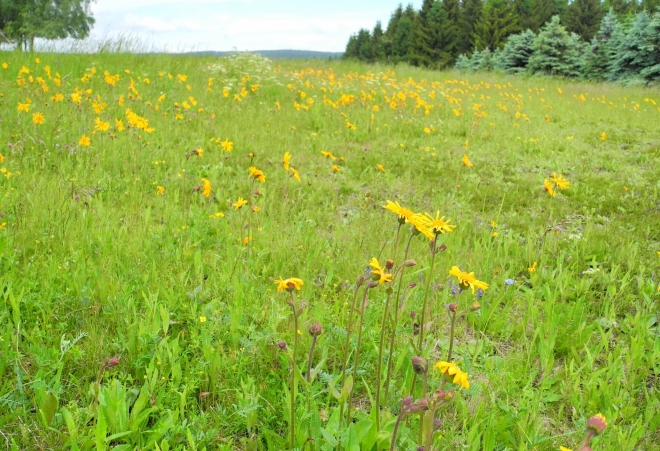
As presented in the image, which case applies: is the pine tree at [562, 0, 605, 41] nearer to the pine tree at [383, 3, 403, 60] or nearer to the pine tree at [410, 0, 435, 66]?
the pine tree at [410, 0, 435, 66]

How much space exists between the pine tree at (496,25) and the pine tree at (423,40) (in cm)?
572

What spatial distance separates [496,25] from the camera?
3281cm

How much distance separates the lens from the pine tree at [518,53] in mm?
19781

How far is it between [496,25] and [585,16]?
20.0ft

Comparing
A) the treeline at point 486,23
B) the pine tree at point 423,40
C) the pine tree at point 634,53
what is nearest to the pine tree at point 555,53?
the pine tree at point 634,53

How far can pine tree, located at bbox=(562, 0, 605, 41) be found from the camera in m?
32.1

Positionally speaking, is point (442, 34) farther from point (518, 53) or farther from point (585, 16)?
point (518, 53)

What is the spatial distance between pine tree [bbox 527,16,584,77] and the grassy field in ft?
50.8

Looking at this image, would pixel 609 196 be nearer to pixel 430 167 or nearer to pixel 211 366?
pixel 430 167

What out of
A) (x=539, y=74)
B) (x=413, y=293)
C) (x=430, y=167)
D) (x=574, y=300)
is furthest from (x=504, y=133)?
(x=539, y=74)

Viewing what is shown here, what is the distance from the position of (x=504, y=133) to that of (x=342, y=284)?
18.2ft

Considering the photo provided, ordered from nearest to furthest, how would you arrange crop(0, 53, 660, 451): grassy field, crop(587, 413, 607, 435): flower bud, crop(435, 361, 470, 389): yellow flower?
crop(587, 413, 607, 435): flower bud → crop(435, 361, 470, 389): yellow flower → crop(0, 53, 660, 451): grassy field

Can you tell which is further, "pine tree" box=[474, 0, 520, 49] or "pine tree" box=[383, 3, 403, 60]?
"pine tree" box=[383, 3, 403, 60]

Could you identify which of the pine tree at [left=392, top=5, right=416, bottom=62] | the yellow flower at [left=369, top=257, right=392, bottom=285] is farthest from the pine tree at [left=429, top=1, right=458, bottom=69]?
the yellow flower at [left=369, top=257, right=392, bottom=285]
